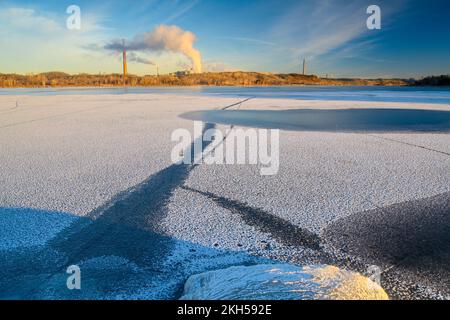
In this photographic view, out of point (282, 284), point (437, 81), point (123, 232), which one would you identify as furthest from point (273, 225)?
point (437, 81)

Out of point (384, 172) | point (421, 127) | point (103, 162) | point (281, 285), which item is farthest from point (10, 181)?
point (421, 127)

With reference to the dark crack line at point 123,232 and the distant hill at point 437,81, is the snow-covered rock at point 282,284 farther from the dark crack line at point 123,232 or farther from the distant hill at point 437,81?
the distant hill at point 437,81

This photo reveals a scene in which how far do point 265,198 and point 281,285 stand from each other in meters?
1.22

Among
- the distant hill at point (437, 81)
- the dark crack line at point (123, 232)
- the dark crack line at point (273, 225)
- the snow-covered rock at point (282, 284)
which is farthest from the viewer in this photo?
the distant hill at point (437, 81)

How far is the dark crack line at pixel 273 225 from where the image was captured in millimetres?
1914

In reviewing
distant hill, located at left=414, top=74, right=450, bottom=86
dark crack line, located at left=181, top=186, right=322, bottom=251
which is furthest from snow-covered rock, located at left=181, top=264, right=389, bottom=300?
distant hill, located at left=414, top=74, right=450, bottom=86

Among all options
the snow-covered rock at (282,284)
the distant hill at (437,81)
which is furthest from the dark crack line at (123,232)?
the distant hill at (437,81)

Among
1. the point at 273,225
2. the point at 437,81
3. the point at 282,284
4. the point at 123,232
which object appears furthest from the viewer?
the point at 437,81

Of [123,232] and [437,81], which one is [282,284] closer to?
[123,232]

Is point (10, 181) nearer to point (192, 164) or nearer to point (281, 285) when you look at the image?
point (192, 164)

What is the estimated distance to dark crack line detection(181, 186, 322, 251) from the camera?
6.28 ft

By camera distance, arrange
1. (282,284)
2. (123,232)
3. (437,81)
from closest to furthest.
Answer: (282,284) → (123,232) → (437,81)

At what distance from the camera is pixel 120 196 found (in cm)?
262

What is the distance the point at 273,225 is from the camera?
213 cm
